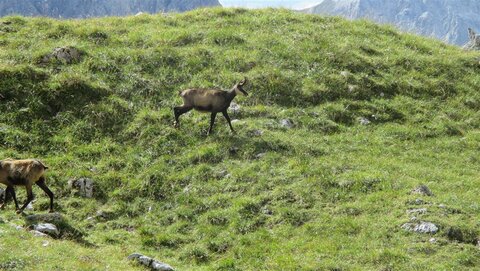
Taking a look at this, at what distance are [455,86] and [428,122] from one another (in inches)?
154

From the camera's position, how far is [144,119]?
61.8 feet

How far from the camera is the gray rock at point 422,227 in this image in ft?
41.0

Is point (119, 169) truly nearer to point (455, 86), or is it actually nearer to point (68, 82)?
point (68, 82)

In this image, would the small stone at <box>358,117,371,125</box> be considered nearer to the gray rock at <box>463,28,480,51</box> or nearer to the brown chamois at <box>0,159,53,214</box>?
the brown chamois at <box>0,159,53,214</box>

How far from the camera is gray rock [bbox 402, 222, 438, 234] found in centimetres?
1251

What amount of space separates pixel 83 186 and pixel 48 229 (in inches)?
140

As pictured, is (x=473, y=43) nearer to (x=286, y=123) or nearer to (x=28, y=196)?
(x=286, y=123)

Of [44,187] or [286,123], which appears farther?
[286,123]

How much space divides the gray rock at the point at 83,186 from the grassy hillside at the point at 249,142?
267mm

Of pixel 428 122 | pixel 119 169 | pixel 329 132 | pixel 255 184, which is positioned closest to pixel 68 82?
pixel 119 169

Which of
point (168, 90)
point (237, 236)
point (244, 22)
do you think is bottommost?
point (237, 236)

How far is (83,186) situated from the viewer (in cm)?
1537

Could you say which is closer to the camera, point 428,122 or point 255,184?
point 255,184

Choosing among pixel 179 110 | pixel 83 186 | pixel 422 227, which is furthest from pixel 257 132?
pixel 422 227
